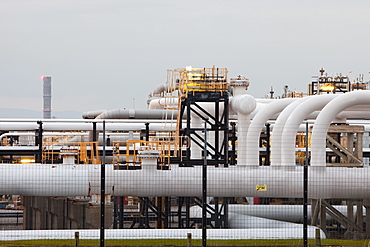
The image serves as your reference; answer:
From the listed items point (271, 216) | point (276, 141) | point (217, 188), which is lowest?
point (271, 216)

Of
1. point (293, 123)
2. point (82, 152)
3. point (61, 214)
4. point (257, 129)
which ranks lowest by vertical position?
point (61, 214)

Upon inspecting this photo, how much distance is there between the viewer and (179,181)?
13836 mm

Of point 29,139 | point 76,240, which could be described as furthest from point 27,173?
point 29,139

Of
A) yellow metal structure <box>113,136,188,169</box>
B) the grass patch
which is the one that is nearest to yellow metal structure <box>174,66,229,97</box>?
yellow metal structure <box>113,136,188,169</box>

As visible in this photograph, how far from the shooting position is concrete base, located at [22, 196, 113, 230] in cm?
1697

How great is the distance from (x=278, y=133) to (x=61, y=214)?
7.12 metres

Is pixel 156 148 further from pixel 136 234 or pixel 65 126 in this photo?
pixel 65 126

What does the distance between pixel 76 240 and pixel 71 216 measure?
6467mm

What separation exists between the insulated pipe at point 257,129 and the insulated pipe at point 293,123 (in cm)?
139

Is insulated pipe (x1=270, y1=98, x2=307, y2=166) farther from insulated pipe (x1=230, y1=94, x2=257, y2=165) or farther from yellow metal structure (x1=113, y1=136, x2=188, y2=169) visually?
yellow metal structure (x1=113, y1=136, x2=188, y2=169)

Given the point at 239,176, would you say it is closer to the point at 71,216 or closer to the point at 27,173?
the point at 27,173

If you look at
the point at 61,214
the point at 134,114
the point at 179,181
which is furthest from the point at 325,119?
the point at 134,114

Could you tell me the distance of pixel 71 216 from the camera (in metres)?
17.6

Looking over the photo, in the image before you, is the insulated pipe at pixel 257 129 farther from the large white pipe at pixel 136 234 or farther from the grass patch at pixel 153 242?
the grass patch at pixel 153 242
